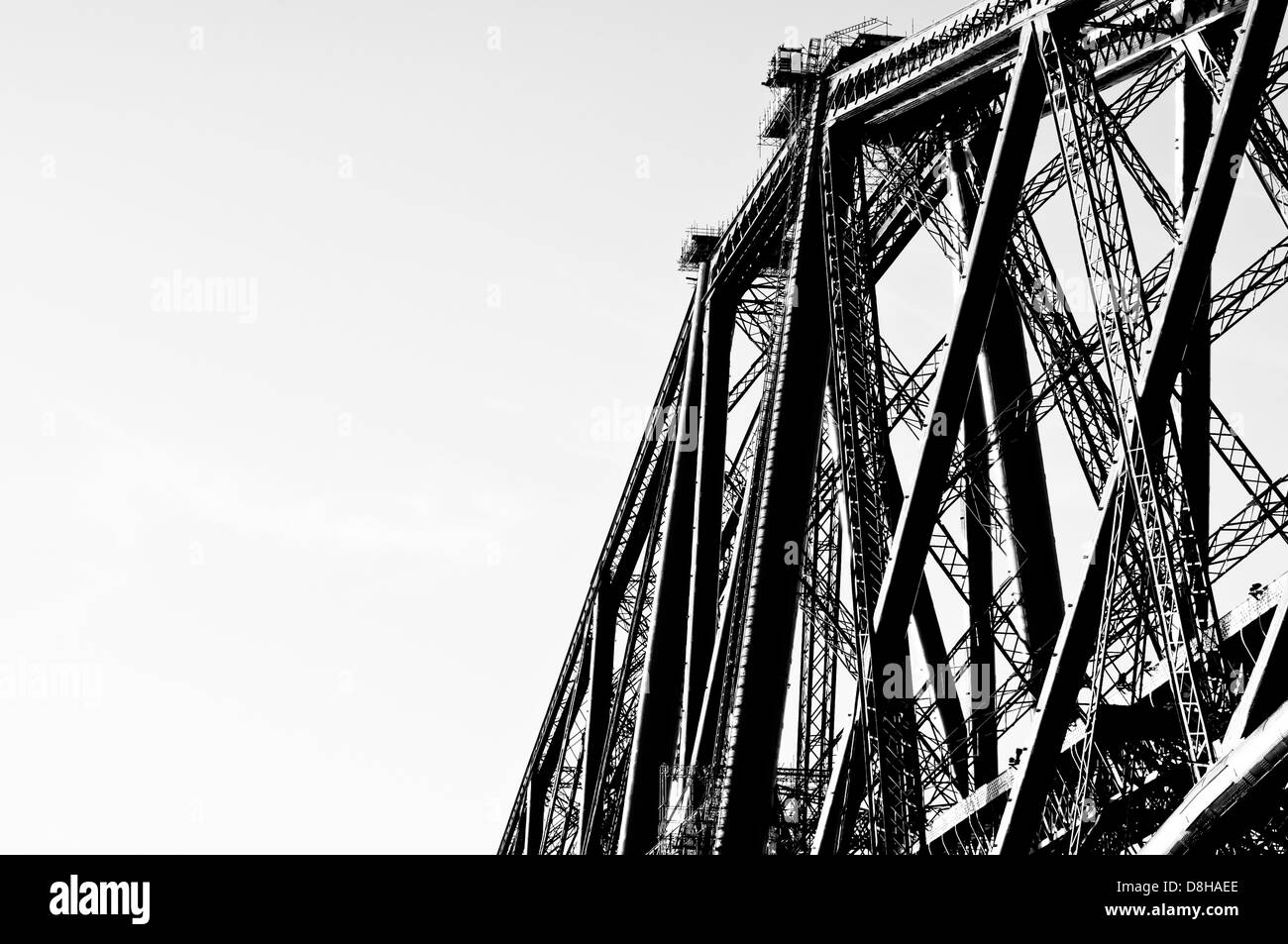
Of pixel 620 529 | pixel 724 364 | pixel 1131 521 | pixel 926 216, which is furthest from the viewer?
pixel 620 529

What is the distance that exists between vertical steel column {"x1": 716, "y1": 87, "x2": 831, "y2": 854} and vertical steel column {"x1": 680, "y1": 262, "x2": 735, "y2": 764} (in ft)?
11.4

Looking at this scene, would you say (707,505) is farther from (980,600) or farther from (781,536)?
(980,600)

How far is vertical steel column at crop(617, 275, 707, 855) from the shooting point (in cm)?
2706

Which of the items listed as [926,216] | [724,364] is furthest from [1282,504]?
[724,364]

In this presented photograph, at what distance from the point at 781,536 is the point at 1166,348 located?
7277 mm

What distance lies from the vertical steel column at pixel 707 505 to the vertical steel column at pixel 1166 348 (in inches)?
368

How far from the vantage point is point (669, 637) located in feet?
92.9

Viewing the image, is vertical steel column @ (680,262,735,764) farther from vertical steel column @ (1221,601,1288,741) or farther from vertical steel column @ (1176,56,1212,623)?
vertical steel column @ (1221,601,1288,741)

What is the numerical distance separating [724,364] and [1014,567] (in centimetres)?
824

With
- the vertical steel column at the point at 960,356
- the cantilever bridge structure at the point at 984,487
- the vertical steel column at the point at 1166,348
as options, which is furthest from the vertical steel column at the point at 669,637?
the vertical steel column at the point at 1166,348
